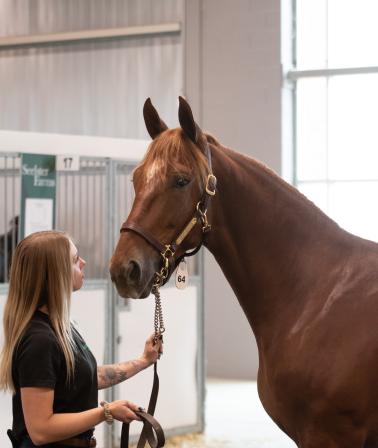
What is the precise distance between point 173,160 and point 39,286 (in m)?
0.48

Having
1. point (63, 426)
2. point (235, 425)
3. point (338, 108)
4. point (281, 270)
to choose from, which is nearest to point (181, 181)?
point (281, 270)

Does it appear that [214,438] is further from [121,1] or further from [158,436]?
[121,1]

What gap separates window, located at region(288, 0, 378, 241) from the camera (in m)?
6.65

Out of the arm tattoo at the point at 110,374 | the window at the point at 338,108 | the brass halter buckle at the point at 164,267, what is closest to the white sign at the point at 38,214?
the arm tattoo at the point at 110,374

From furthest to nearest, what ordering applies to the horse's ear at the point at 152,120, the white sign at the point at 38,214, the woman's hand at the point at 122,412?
the white sign at the point at 38,214
the horse's ear at the point at 152,120
the woman's hand at the point at 122,412

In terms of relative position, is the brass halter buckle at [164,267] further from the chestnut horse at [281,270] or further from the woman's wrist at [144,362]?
the woman's wrist at [144,362]

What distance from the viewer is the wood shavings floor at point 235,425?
4297mm

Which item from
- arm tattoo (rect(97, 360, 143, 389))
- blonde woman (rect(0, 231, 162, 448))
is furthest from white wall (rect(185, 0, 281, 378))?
blonde woman (rect(0, 231, 162, 448))

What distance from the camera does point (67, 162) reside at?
3842 millimetres

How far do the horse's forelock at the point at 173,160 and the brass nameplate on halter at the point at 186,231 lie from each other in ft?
0.36

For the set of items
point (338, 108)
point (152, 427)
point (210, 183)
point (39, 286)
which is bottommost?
point (152, 427)

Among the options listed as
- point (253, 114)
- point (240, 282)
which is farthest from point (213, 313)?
point (240, 282)

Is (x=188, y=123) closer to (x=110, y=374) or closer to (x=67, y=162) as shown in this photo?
(x=110, y=374)

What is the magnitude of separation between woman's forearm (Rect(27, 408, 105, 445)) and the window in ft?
17.1
